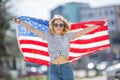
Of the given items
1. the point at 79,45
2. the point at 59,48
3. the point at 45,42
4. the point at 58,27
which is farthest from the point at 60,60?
the point at 79,45

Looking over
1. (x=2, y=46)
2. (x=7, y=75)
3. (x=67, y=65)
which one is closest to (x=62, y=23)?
(x=67, y=65)

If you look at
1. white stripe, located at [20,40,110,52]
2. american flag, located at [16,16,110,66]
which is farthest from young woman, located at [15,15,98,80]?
white stripe, located at [20,40,110,52]

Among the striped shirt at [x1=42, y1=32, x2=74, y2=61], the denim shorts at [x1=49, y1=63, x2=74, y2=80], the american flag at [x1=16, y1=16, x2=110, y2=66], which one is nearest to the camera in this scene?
the denim shorts at [x1=49, y1=63, x2=74, y2=80]

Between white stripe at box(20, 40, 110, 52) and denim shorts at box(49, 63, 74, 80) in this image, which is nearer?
denim shorts at box(49, 63, 74, 80)

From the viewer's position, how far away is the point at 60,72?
639 cm

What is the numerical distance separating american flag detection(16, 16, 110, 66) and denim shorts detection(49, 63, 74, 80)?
1218 mm

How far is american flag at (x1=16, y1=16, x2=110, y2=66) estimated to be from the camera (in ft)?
25.3

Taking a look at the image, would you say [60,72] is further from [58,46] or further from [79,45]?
[79,45]

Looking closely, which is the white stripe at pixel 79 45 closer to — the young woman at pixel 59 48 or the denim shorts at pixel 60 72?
the young woman at pixel 59 48

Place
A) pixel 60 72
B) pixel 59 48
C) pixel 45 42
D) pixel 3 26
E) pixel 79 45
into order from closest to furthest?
pixel 60 72 < pixel 59 48 < pixel 45 42 < pixel 79 45 < pixel 3 26

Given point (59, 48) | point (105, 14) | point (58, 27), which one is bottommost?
point (59, 48)

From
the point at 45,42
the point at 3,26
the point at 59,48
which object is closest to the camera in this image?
the point at 59,48

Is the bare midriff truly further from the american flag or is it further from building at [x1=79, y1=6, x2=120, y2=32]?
building at [x1=79, y1=6, x2=120, y2=32]

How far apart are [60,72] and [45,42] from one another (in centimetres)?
146
